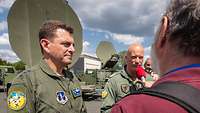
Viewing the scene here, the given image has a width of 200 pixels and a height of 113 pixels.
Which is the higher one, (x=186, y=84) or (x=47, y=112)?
(x=186, y=84)

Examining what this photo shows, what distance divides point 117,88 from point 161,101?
11.6 feet

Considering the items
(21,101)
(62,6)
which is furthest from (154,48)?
(62,6)

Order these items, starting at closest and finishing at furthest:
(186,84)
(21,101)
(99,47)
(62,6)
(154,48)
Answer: (186,84)
(154,48)
(21,101)
(62,6)
(99,47)

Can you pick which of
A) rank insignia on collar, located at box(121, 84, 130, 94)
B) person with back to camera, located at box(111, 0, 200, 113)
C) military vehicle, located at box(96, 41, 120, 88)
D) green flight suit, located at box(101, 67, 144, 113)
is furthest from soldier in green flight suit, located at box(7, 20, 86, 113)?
military vehicle, located at box(96, 41, 120, 88)

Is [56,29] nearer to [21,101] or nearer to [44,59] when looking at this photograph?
[44,59]

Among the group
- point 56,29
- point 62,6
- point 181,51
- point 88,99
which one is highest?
point 62,6

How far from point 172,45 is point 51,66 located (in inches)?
90.6

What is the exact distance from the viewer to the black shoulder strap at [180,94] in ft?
3.67

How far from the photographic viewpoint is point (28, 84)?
3.20 meters

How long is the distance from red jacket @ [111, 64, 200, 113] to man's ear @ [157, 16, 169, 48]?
0.41 ft

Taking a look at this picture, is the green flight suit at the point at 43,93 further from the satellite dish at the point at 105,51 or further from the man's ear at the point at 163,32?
the satellite dish at the point at 105,51

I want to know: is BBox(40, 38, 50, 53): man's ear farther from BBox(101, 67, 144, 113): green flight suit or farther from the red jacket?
the red jacket

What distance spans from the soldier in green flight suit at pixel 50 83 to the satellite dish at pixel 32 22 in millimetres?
1613

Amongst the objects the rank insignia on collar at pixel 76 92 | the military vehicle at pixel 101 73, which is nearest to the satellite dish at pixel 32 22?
the rank insignia on collar at pixel 76 92
